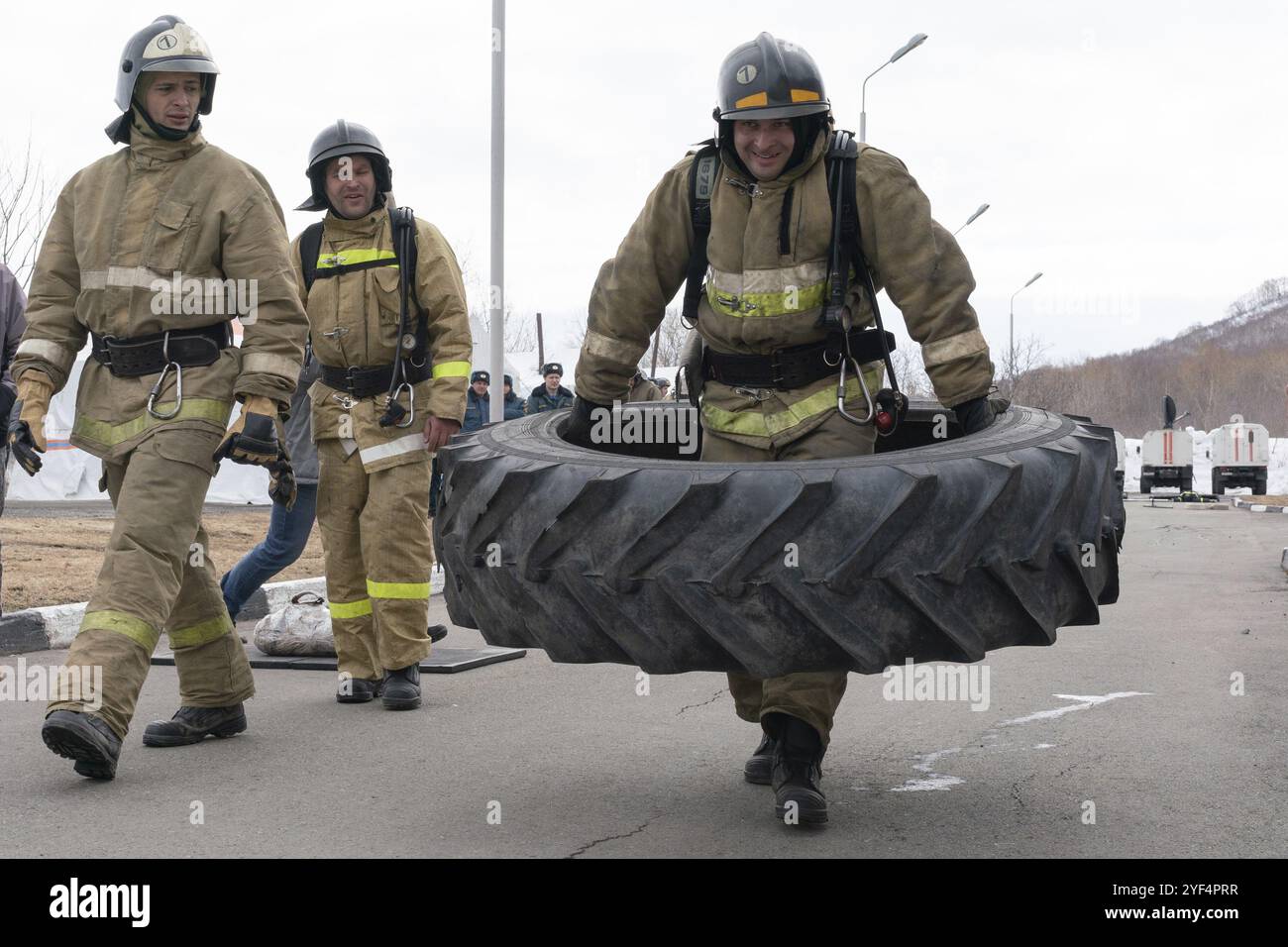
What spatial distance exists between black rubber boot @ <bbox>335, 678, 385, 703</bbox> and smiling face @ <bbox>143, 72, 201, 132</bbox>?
2.25 meters

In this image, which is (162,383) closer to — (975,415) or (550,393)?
(975,415)

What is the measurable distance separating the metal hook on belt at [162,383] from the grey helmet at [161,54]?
79 centimetres

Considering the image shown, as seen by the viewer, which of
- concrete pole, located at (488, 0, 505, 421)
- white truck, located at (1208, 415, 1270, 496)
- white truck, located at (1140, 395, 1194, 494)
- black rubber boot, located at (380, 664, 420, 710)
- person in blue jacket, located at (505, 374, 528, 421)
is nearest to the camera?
black rubber boot, located at (380, 664, 420, 710)

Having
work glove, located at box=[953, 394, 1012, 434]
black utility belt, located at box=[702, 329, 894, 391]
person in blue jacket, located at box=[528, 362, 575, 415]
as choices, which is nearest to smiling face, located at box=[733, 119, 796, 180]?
black utility belt, located at box=[702, 329, 894, 391]

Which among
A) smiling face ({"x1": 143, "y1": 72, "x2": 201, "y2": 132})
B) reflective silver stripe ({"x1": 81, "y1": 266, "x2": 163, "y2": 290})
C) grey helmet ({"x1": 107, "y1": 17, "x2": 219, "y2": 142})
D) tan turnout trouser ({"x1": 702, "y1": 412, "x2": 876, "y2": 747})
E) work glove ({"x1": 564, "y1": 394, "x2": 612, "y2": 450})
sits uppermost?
grey helmet ({"x1": 107, "y1": 17, "x2": 219, "y2": 142})

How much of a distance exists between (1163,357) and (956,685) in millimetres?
131354

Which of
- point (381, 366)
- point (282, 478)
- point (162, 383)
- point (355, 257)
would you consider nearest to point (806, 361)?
point (282, 478)

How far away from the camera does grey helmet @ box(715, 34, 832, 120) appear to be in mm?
4062

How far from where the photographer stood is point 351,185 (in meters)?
6.02

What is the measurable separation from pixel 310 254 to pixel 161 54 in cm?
137

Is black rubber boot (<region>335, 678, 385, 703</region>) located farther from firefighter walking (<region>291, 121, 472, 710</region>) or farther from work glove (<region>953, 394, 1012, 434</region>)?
work glove (<region>953, 394, 1012, 434</region>)

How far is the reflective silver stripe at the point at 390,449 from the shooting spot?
6027mm

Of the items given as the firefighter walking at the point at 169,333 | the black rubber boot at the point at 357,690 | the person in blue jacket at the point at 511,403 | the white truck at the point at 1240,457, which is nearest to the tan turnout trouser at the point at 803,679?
the firefighter walking at the point at 169,333

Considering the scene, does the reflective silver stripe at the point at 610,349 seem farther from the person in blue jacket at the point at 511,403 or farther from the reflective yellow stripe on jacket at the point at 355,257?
the person in blue jacket at the point at 511,403
